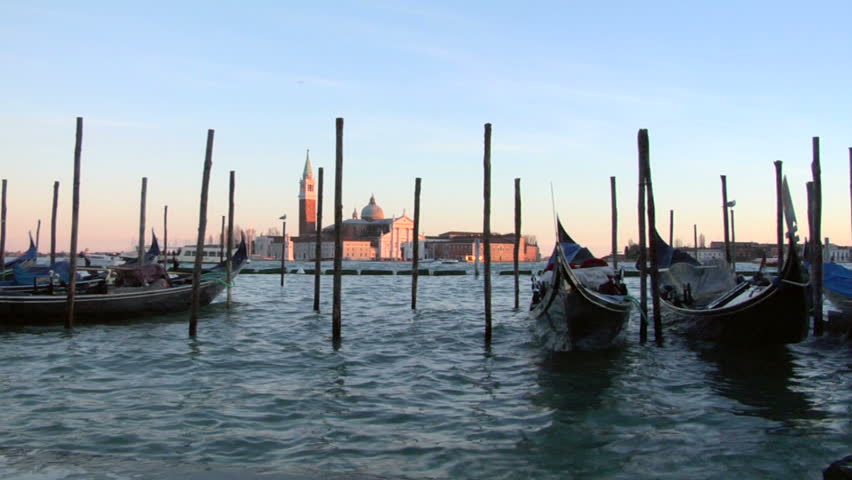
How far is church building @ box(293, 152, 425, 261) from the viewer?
9838 centimetres

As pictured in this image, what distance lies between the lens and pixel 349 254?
325 feet

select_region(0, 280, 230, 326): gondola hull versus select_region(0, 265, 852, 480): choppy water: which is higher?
select_region(0, 280, 230, 326): gondola hull

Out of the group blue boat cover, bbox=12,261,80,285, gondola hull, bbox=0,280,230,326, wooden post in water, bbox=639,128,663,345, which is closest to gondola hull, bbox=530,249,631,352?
wooden post in water, bbox=639,128,663,345

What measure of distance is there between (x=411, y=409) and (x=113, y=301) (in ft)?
27.4

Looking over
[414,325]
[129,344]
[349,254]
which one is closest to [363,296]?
[414,325]

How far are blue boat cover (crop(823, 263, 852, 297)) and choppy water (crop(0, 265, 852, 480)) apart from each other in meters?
0.86

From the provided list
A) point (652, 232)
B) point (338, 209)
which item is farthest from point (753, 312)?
point (338, 209)

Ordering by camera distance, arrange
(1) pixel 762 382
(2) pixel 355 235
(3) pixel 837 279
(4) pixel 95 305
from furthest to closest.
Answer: (2) pixel 355 235 < (4) pixel 95 305 < (3) pixel 837 279 < (1) pixel 762 382

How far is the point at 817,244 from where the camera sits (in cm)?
930

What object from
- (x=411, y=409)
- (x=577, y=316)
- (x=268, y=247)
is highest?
(x=268, y=247)

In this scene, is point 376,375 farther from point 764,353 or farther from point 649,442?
point 764,353

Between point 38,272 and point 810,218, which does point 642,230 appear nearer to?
point 810,218

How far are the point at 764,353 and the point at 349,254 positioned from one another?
3607 inches

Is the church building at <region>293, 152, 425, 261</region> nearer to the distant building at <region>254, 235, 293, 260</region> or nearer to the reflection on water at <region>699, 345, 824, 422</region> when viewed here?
the distant building at <region>254, 235, 293, 260</region>
